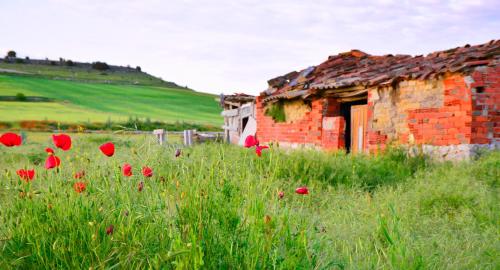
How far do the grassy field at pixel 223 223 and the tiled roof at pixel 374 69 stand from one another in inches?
99.3

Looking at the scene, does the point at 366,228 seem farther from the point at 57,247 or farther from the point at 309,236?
the point at 57,247

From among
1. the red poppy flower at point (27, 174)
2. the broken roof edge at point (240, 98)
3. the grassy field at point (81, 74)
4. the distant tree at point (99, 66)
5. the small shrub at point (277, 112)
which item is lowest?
the red poppy flower at point (27, 174)

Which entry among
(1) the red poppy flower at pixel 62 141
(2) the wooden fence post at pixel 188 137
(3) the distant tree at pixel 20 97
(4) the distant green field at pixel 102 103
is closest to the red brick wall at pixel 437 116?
(1) the red poppy flower at pixel 62 141

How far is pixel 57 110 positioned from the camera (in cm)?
2714

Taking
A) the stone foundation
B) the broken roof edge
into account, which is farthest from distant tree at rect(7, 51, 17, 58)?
the stone foundation

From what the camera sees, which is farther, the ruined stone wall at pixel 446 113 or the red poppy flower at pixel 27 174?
the ruined stone wall at pixel 446 113

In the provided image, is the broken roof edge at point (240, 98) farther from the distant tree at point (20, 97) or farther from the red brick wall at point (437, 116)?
the distant tree at point (20, 97)

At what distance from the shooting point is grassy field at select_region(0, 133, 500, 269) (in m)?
2.43

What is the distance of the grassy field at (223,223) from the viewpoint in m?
2.43

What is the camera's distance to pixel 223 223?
2.61 metres

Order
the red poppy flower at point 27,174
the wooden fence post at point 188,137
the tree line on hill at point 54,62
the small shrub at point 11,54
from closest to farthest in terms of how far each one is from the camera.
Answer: the red poppy flower at point 27,174
the wooden fence post at point 188,137
the tree line on hill at point 54,62
the small shrub at point 11,54

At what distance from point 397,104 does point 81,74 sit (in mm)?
45462

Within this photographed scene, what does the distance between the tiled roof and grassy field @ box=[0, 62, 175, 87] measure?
123ft

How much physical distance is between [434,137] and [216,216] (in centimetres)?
712
